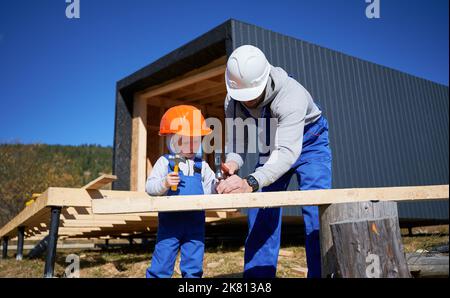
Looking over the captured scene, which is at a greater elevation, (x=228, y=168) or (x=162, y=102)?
(x=162, y=102)

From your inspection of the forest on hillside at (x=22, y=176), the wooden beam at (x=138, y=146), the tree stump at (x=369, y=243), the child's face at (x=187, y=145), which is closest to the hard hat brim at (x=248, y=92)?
the child's face at (x=187, y=145)

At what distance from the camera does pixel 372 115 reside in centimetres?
962

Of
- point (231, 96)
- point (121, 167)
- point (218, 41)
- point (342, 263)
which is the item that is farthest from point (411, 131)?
point (342, 263)

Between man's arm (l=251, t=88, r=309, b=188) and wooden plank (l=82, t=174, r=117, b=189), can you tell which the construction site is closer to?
wooden plank (l=82, t=174, r=117, b=189)

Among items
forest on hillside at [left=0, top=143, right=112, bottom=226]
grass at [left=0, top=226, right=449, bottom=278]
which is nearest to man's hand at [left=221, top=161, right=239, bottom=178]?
grass at [left=0, top=226, right=449, bottom=278]

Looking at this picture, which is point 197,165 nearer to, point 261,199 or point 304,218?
point 304,218

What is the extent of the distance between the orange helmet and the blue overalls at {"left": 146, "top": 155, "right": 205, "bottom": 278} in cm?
27

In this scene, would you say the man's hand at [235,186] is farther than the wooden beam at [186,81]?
No

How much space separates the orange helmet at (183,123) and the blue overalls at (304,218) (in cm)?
43

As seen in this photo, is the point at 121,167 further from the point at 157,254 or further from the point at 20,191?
the point at 20,191

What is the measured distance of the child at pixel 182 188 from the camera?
119 inches

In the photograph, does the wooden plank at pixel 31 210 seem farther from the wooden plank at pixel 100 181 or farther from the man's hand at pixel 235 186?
the man's hand at pixel 235 186

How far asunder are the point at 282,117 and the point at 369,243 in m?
1.36

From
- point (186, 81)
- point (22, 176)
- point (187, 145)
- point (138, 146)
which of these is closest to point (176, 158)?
point (187, 145)
